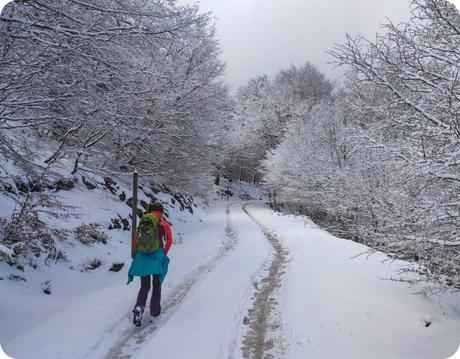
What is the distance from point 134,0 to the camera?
19.9 ft

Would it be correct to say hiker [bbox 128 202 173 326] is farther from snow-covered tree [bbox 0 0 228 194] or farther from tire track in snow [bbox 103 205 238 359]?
snow-covered tree [bbox 0 0 228 194]

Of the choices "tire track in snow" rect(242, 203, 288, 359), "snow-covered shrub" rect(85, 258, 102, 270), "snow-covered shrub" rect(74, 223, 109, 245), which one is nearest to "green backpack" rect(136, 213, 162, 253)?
"tire track in snow" rect(242, 203, 288, 359)

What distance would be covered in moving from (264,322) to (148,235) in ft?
7.42

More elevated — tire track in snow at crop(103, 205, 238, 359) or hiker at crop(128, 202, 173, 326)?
hiker at crop(128, 202, 173, 326)

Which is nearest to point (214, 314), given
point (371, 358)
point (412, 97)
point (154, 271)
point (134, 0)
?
point (154, 271)

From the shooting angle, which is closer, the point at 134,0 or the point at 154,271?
the point at 134,0

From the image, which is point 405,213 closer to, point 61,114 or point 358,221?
point 358,221

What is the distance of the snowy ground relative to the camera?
5324 millimetres

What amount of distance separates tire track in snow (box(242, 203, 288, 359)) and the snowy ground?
0.02 metres

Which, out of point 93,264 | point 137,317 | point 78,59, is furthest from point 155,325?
point 78,59

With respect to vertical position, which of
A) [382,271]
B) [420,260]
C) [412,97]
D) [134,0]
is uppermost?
[134,0]

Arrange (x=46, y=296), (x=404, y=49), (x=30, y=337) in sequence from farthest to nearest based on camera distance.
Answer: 1. (x=46, y=296)
2. (x=404, y=49)
3. (x=30, y=337)

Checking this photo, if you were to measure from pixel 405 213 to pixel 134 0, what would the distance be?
5.03 metres

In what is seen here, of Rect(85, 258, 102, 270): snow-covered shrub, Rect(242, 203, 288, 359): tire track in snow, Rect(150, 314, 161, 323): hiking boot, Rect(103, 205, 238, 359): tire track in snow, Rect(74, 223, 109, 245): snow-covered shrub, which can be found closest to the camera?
Rect(103, 205, 238, 359): tire track in snow
